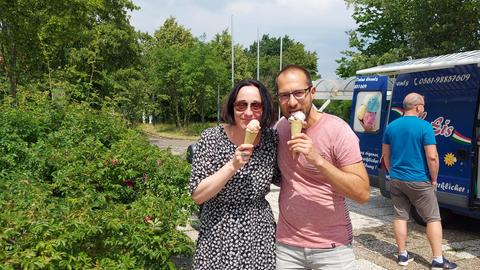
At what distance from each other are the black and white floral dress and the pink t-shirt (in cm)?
11

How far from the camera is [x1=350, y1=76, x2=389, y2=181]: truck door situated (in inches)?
329

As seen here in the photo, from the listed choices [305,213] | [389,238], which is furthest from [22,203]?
[389,238]

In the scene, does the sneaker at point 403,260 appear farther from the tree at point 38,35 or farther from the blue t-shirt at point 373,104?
the tree at point 38,35

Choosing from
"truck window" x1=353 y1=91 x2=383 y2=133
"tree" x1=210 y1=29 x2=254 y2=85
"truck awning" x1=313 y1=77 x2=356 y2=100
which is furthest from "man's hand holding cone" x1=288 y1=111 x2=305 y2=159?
"tree" x1=210 y1=29 x2=254 y2=85

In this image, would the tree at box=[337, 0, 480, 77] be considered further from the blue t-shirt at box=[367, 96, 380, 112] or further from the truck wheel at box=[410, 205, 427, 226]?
the truck wheel at box=[410, 205, 427, 226]

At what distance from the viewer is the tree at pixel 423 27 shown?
1163 centimetres

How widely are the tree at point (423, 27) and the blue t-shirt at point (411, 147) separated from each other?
635 cm

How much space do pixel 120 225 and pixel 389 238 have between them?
4.45 meters

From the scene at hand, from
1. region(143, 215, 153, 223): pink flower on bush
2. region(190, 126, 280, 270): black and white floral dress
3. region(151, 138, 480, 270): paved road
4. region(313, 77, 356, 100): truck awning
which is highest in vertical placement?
region(313, 77, 356, 100): truck awning

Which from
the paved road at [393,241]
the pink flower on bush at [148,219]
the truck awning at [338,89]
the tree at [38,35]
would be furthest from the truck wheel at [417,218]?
the truck awning at [338,89]

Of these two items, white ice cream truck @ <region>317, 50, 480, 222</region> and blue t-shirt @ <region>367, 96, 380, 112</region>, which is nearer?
white ice cream truck @ <region>317, 50, 480, 222</region>

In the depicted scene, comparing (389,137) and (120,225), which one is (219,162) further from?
(389,137)

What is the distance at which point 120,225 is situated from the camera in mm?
2875

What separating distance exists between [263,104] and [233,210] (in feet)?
1.78
